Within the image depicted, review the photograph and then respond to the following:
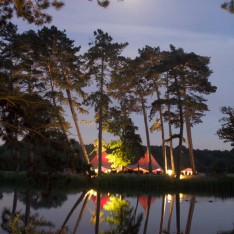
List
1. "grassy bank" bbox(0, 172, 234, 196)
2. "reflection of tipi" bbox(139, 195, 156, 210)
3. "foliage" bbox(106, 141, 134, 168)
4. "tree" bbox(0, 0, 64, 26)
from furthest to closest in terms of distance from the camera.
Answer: "foliage" bbox(106, 141, 134, 168)
"grassy bank" bbox(0, 172, 234, 196)
"reflection of tipi" bbox(139, 195, 156, 210)
"tree" bbox(0, 0, 64, 26)

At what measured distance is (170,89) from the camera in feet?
96.5

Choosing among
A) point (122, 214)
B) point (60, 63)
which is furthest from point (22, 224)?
point (60, 63)

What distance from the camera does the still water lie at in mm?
13398

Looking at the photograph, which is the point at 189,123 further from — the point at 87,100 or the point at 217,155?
the point at 217,155

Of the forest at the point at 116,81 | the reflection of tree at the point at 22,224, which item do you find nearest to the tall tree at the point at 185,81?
the forest at the point at 116,81

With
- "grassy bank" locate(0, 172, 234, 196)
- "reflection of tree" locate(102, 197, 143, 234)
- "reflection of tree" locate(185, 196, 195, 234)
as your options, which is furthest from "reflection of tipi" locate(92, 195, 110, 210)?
"reflection of tree" locate(185, 196, 195, 234)

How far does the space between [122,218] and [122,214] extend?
3.63 feet

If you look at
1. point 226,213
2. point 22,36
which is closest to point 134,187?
point 226,213

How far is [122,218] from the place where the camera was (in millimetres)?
15727

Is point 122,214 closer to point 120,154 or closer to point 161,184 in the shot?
point 161,184

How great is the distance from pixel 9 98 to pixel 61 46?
23.2m

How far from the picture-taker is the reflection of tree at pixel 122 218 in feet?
43.5

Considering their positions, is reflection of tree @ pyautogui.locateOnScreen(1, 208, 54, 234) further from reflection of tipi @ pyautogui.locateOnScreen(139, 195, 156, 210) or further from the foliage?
the foliage

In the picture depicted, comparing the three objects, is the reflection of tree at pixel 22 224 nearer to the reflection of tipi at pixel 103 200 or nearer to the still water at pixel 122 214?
the still water at pixel 122 214
